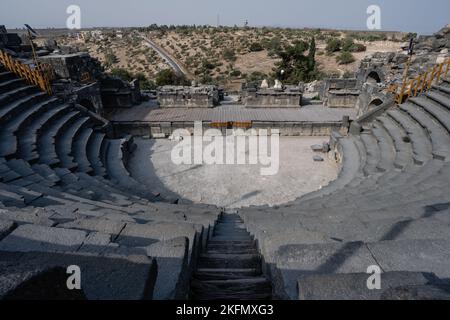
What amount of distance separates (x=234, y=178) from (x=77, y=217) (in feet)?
26.1

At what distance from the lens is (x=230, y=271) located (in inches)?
145

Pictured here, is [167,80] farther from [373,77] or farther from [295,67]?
[373,77]

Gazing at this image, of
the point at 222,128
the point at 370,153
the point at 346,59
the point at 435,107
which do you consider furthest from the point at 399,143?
the point at 346,59

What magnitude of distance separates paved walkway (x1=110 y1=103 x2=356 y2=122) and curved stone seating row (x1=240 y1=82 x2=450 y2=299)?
599 cm

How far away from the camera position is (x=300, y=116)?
17875 millimetres

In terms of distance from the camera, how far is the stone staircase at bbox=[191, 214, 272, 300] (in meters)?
3.11

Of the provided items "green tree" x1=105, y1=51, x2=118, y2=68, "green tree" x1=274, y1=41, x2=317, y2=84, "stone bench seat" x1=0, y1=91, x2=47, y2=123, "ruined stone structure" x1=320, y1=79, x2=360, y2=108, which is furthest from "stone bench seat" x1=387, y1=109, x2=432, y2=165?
"green tree" x1=105, y1=51, x2=118, y2=68

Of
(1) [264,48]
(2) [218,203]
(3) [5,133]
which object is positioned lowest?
(2) [218,203]

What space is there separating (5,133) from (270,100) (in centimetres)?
1532

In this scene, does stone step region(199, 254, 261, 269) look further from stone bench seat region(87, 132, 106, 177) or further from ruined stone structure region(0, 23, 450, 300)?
stone bench seat region(87, 132, 106, 177)

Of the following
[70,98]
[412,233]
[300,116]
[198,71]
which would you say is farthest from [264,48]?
[412,233]

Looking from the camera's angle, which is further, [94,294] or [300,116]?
[300,116]

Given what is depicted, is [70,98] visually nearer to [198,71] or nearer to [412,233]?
[412,233]

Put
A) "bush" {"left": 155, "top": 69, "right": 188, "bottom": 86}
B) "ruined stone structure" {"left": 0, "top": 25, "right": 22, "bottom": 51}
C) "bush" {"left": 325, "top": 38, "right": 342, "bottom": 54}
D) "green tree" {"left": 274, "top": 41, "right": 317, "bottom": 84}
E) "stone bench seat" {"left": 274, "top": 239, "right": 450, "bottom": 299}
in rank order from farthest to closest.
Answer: "bush" {"left": 325, "top": 38, "right": 342, "bottom": 54}, "green tree" {"left": 274, "top": 41, "right": 317, "bottom": 84}, "bush" {"left": 155, "top": 69, "right": 188, "bottom": 86}, "ruined stone structure" {"left": 0, "top": 25, "right": 22, "bottom": 51}, "stone bench seat" {"left": 274, "top": 239, "right": 450, "bottom": 299}
